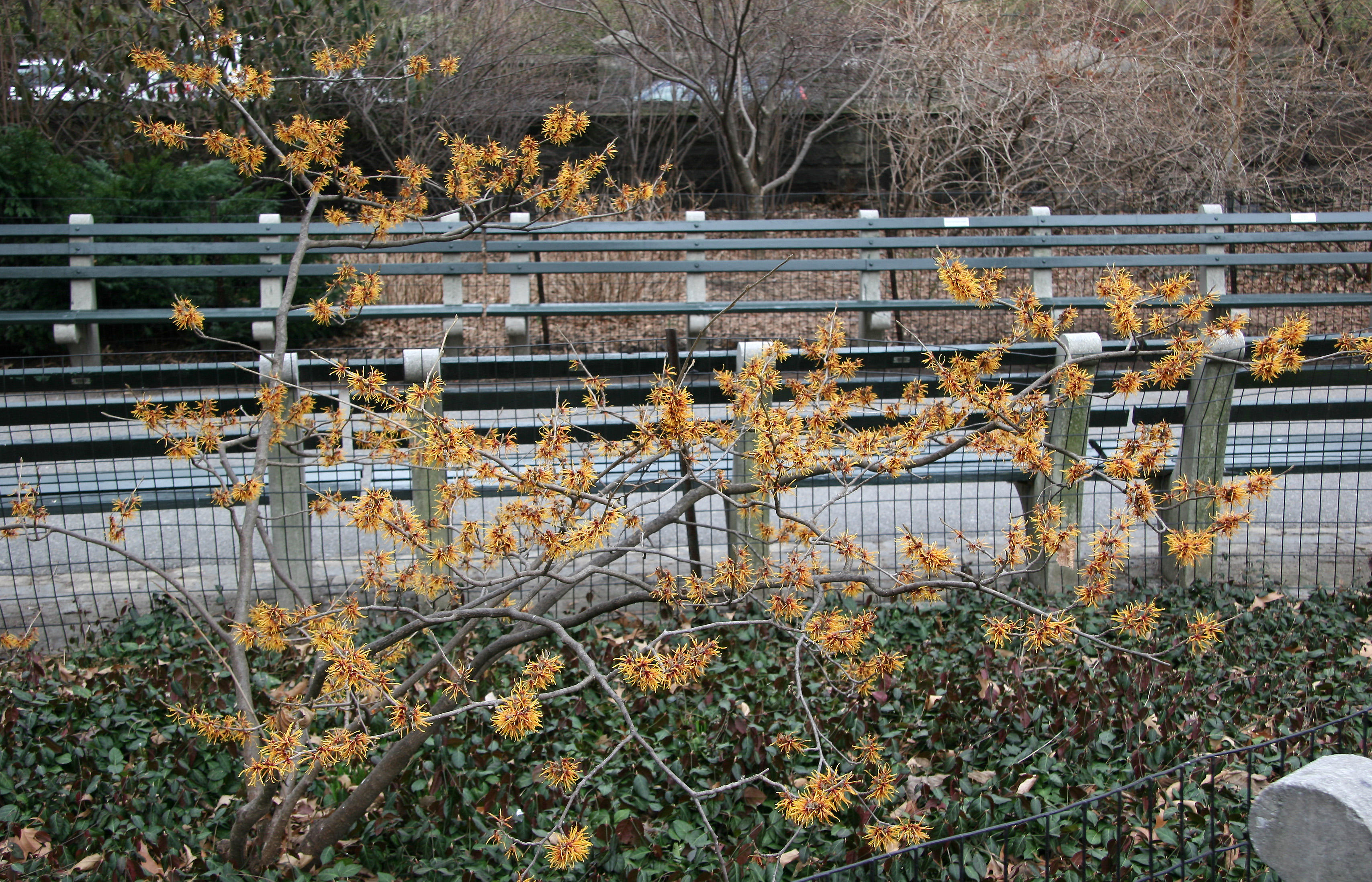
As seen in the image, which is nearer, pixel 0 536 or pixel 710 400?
pixel 0 536

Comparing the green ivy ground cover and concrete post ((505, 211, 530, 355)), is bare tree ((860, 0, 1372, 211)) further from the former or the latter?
the green ivy ground cover

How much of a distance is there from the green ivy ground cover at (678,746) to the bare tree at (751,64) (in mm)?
10465

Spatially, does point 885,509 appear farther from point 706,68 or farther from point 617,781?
point 706,68

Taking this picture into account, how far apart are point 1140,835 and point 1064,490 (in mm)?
1663

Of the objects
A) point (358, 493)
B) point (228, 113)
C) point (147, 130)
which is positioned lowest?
point (358, 493)

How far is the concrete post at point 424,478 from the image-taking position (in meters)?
4.60

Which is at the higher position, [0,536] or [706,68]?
[706,68]

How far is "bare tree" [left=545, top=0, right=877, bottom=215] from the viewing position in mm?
14656

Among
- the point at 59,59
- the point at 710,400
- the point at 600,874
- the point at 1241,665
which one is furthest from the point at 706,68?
the point at 600,874

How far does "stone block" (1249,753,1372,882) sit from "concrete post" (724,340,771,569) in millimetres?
2042

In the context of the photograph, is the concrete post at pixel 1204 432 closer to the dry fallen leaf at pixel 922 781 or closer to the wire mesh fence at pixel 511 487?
the wire mesh fence at pixel 511 487

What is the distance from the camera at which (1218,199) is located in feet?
43.8

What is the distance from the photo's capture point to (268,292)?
10.3 metres

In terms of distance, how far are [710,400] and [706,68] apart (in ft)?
37.5
